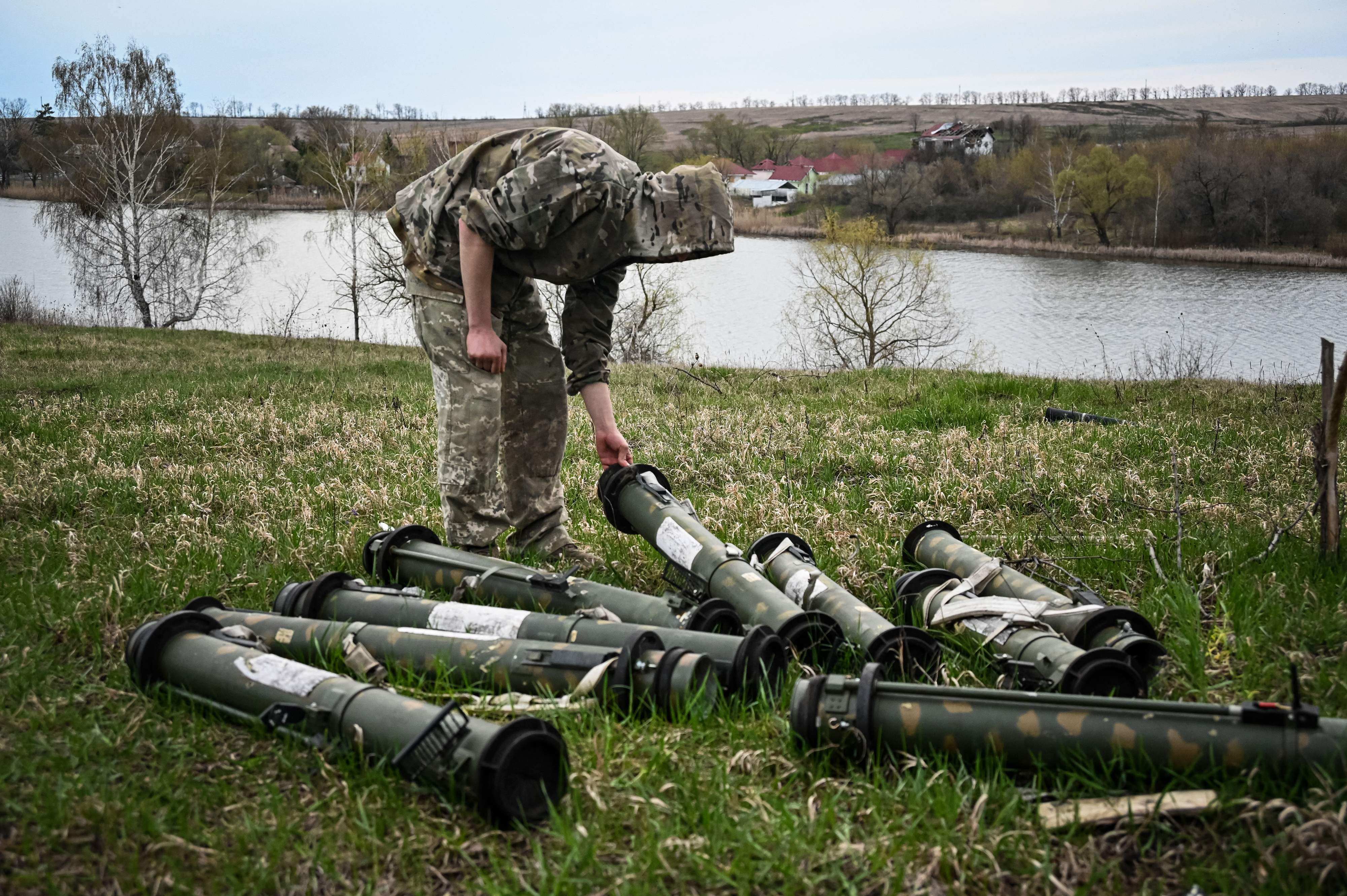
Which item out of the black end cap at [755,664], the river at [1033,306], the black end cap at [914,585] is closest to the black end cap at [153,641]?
the black end cap at [755,664]

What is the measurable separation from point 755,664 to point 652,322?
2873 centimetres

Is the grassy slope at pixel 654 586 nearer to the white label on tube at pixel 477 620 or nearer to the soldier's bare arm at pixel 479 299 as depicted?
the white label on tube at pixel 477 620

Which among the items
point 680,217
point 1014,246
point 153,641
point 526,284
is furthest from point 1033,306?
point 153,641

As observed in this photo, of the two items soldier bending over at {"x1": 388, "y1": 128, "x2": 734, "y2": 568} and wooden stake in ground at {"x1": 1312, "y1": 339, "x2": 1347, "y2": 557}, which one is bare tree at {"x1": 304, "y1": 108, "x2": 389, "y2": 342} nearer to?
soldier bending over at {"x1": 388, "y1": 128, "x2": 734, "y2": 568}

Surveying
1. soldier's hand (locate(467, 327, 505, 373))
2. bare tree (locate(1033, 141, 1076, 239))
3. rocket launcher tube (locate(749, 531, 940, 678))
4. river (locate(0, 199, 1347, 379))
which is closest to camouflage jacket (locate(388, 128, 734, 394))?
soldier's hand (locate(467, 327, 505, 373))

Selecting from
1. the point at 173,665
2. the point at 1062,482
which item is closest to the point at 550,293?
the point at 1062,482

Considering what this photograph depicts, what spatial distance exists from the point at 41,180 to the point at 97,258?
716 cm

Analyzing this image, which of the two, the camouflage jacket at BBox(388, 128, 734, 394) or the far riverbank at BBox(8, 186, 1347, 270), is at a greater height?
the far riverbank at BBox(8, 186, 1347, 270)

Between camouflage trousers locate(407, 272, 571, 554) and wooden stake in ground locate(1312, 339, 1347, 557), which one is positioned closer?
wooden stake in ground locate(1312, 339, 1347, 557)

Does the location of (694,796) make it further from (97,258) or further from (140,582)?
(97,258)

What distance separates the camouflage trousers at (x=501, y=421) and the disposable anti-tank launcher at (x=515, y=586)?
0.95ft

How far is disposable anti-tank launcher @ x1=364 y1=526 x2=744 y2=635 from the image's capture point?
3465mm

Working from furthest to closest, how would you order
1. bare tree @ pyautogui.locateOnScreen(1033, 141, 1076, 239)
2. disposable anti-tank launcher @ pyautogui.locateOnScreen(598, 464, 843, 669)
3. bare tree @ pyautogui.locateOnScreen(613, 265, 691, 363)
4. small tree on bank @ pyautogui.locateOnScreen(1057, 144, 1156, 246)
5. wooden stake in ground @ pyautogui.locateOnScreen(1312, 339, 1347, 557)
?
bare tree @ pyautogui.locateOnScreen(1033, 141, 1076, 239) → small tree on bank @ pyautogui.locateOnScreen(1057, 144, 1156, 246) → bare tree @ pyautogui.locateOnScreen(613, 265, 691, 363) → wooden stake in ground @ pyautogui.locateOnScreen(1312, 339, 1347, 557) → disposable anti-tank launcher @ pyautogui.locateOnScreen(598, 464, 843, 669)

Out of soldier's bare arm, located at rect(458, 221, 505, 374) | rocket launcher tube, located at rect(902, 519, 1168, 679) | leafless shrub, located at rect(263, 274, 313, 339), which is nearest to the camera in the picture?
rocket launcher tube, located at rect(902, 519, 1168, 679)
